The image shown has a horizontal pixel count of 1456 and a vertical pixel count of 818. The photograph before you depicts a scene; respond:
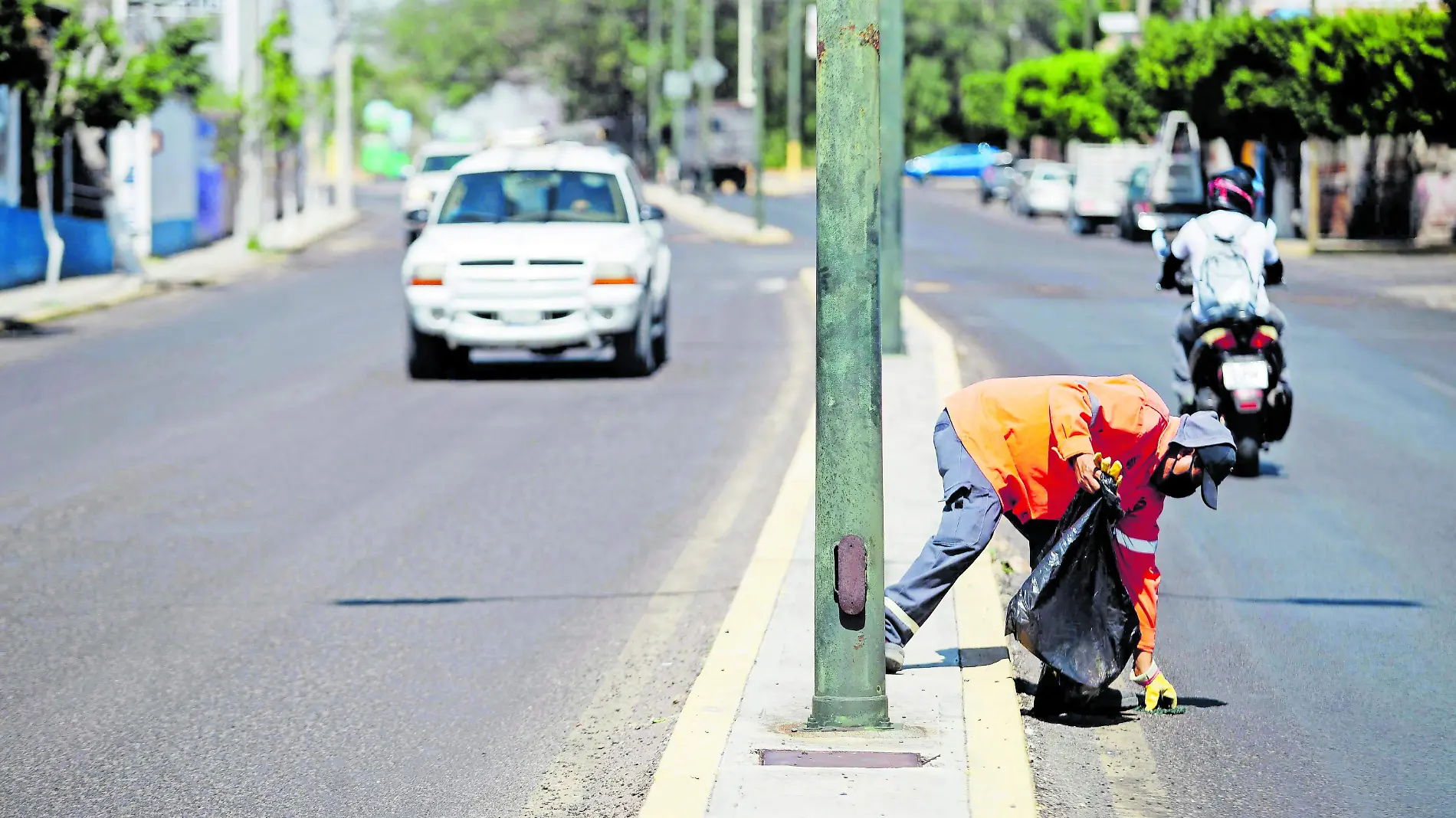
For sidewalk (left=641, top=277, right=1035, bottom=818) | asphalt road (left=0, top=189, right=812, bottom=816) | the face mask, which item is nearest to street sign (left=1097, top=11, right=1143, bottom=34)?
asphalt road (left=0, top=189, right=812, bottom=816)

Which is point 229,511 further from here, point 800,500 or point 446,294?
point 446,294

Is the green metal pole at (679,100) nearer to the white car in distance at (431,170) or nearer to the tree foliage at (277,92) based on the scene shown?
the tree foliage at (277,92)

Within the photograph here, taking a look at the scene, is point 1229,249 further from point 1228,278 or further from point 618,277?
point 618,277

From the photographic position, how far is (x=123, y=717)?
665 cm

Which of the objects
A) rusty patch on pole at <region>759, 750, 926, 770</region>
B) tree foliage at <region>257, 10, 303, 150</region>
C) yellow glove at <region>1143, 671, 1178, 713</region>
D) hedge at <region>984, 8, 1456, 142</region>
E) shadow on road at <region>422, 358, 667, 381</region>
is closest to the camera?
rusty patch on pole at <region>759, 750, 926, 770</region>

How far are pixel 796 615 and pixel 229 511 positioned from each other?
3982 mm

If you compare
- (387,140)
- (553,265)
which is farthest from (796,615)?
(387,140)

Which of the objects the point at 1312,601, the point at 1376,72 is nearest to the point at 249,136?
the point at 1376,72

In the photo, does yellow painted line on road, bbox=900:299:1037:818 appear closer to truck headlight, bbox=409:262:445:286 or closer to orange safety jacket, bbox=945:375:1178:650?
orange safety jacket, bbox=945:375:1178:650

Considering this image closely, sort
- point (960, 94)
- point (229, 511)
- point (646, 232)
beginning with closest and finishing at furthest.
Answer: point (229, 511) → point (646, 232) → point (960, 94)

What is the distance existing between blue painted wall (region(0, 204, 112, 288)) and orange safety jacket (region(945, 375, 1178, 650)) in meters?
22.4

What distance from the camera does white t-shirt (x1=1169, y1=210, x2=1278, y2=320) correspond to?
37.4 feet

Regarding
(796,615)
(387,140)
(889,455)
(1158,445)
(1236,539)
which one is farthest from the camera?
(387,140)

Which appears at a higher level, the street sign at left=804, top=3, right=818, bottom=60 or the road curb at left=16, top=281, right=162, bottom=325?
the street sign at left=804, top=3, right=818, bottom=60
